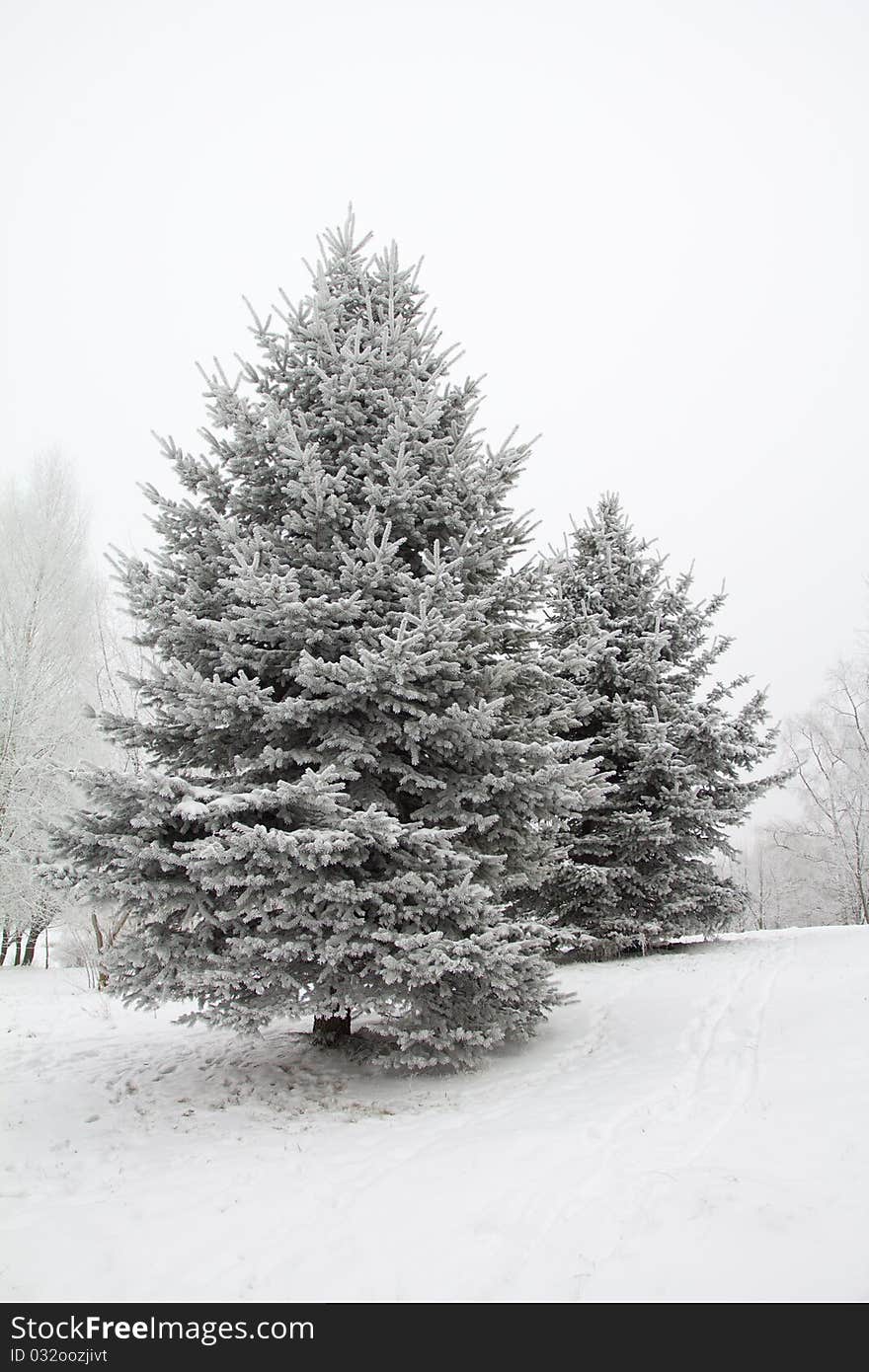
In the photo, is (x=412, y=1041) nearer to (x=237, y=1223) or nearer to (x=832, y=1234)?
(x=237, y=1223)

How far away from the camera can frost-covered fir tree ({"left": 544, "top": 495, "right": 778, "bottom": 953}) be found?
42.8 feet

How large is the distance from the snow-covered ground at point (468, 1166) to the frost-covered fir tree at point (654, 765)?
4.49 metres

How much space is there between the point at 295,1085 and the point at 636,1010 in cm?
446

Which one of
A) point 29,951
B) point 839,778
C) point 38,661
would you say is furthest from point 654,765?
point 29,951

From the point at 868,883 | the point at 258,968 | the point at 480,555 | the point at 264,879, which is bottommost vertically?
the point at 868,883

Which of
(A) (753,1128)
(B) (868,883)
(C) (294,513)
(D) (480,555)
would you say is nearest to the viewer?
(A) (753,1128)

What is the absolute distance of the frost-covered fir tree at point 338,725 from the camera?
6191 millimetres

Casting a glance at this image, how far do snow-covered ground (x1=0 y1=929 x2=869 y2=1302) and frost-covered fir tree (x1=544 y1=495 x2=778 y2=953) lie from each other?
14.7 ft

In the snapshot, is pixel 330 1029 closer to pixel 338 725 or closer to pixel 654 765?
pixel 338 725

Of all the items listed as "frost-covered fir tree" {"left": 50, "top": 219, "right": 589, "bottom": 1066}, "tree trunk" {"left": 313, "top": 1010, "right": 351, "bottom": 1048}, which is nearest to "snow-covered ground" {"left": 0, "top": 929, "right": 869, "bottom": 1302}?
"tree trunk" {"left": 313, "top": 1010, "right": 351, "bottom": 1048}

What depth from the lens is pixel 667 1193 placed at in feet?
12.1

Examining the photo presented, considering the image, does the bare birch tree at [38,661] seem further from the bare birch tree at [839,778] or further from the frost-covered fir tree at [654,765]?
the bare birch tree at [839,778]
